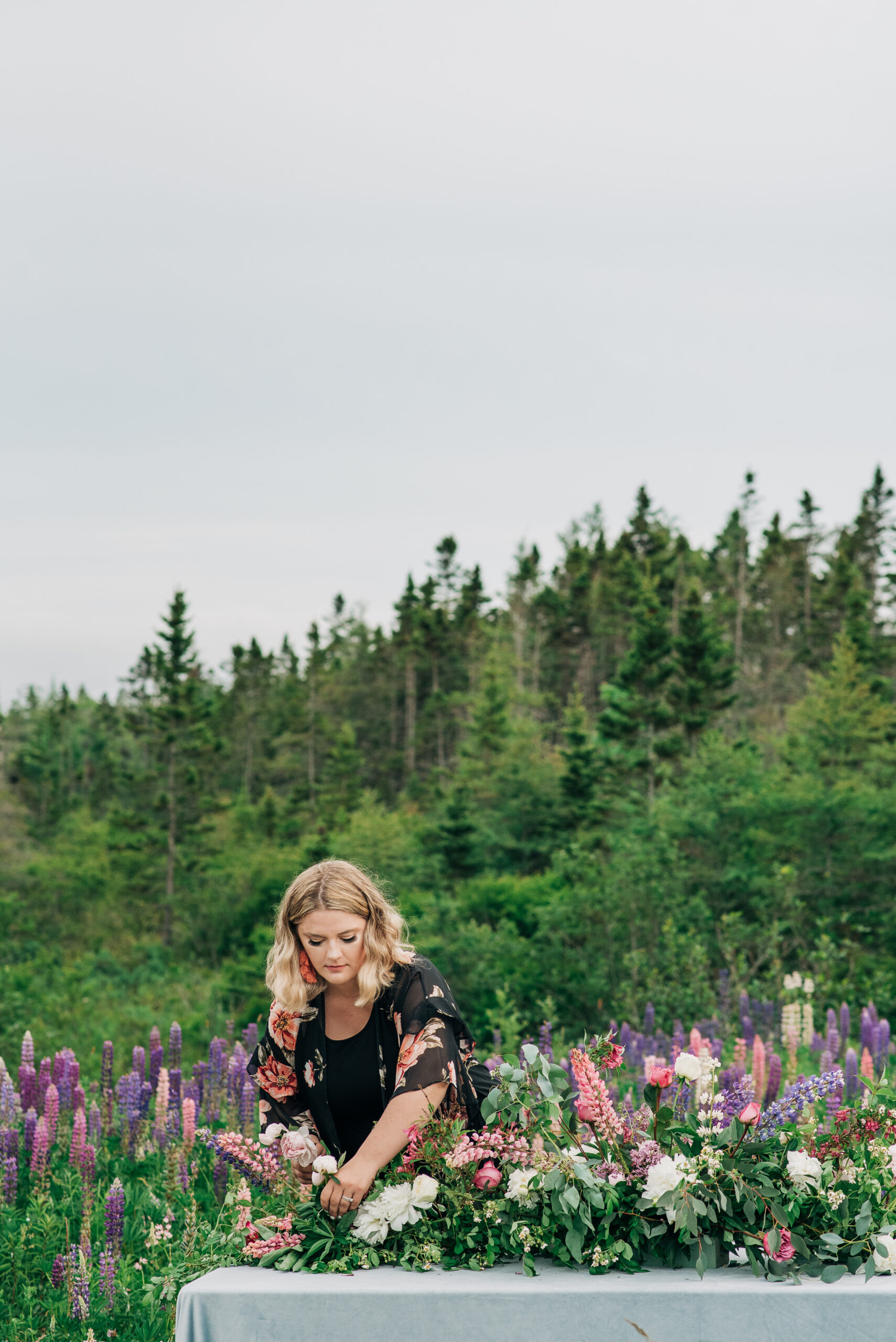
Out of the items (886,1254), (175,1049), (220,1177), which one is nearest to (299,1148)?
(886,1254)

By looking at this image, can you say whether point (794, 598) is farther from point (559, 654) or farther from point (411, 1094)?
point (411, 1094)

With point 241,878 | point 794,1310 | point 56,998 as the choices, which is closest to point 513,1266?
point 794,1310

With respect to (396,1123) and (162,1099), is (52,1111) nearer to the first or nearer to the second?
(162,1099)

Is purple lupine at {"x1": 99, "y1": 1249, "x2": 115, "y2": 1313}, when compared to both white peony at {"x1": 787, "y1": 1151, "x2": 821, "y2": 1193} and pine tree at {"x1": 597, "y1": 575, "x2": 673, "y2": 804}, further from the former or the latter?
pine tree at {"x1": 597, "y1": 575, "x2": 673, "y2": 804}

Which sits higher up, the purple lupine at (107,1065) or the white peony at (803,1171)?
the white peony at (803,1171)

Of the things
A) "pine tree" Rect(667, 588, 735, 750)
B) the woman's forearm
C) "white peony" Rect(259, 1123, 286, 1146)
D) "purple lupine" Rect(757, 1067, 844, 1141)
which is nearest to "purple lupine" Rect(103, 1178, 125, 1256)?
"white peony" Rect(259, 1123, 286, 1146)

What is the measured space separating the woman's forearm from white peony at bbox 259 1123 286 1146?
0.35 metres

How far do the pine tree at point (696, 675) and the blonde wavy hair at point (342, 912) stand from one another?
28498 mm

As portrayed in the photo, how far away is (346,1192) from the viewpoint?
2680 mm

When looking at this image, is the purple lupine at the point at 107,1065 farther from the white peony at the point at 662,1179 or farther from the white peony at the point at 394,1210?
the white peony at the point at 662,1179

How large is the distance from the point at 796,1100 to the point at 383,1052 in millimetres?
1118

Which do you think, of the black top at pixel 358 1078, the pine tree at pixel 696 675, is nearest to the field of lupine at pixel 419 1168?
the black top at pixel 358 1078

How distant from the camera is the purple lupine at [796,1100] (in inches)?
107

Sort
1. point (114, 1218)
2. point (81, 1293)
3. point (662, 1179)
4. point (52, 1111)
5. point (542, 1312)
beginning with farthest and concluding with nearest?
point (52, 1111) < point (114, 1218) < point (81, 1293) < point (662, 1179) < point (542, 1312)
